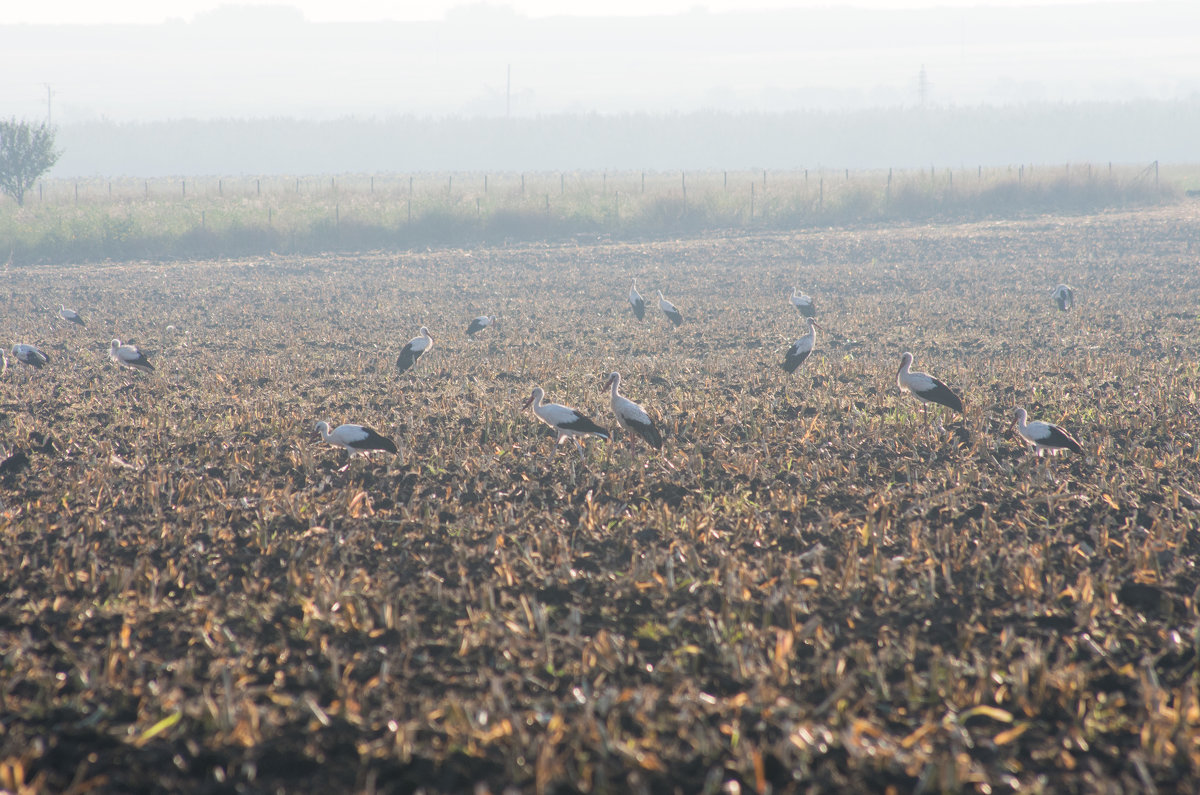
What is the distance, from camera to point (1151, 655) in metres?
4.67

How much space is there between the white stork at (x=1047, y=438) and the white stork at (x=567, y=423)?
378cm

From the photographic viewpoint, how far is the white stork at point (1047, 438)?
25.8 ft

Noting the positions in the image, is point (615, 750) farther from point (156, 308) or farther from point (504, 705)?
point (156, 308)

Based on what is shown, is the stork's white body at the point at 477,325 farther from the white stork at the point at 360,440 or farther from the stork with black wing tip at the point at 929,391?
the stork with black wing tip at the point at 929,391

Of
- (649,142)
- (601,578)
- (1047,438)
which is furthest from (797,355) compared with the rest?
(649,142)

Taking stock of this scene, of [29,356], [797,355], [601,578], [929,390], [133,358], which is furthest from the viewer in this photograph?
[29,356]

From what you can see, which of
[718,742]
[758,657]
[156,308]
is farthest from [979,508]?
[156,308]

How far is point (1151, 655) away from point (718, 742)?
2.43 metres

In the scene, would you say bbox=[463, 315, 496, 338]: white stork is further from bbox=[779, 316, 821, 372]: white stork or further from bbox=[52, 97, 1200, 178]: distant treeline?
bbox=[52, 97, 1200, 178]: distant treeline

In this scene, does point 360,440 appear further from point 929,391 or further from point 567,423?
point 929,391

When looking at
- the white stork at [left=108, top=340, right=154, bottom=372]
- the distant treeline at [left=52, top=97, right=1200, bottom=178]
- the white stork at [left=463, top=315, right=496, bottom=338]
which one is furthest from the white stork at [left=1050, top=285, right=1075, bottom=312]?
the distant treeline at [left=52, top=97, right=1200, bottom=178]

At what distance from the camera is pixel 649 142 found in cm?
8744

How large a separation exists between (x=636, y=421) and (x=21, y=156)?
3168 centimetres

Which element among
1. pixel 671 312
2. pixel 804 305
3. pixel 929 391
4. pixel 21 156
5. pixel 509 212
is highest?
pixel 21 156
